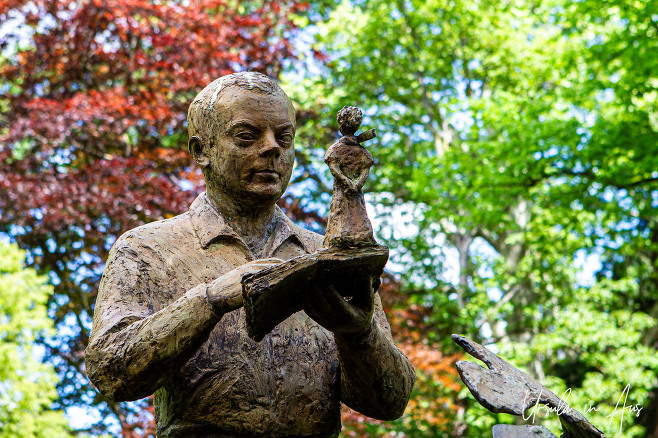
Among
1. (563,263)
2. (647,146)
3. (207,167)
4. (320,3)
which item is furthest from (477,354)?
(320,3)

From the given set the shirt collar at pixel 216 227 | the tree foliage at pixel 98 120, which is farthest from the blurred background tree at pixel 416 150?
the shirt collar at pixel 216 227

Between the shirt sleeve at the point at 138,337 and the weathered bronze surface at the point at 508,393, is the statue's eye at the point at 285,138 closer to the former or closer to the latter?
the shirt sleeve at the point at 138,337

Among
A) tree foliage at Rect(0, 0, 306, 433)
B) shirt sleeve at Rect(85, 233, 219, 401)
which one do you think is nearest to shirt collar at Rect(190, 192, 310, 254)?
shirt sleeve at Rect(85, 233, 219, 401)

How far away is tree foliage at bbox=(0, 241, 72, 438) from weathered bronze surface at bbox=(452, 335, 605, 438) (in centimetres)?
1001

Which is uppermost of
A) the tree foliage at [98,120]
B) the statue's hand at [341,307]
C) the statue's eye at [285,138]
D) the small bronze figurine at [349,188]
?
the tree foliage at [98,120]

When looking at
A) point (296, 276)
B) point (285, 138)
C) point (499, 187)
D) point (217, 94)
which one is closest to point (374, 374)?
point (296, 276)

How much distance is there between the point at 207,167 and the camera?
3877mm

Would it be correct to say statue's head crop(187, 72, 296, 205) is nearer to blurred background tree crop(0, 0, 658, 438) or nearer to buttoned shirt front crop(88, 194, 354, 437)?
buttoned shirt front crop(88, 194, 354, 437)

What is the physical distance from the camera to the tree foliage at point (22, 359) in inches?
486

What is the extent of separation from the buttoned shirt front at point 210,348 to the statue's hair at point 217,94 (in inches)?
15.2

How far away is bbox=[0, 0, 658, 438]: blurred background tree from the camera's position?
12664mm

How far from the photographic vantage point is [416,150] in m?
18.9

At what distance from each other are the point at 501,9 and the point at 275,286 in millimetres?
15287

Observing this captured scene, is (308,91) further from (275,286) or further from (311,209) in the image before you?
(275,286)
